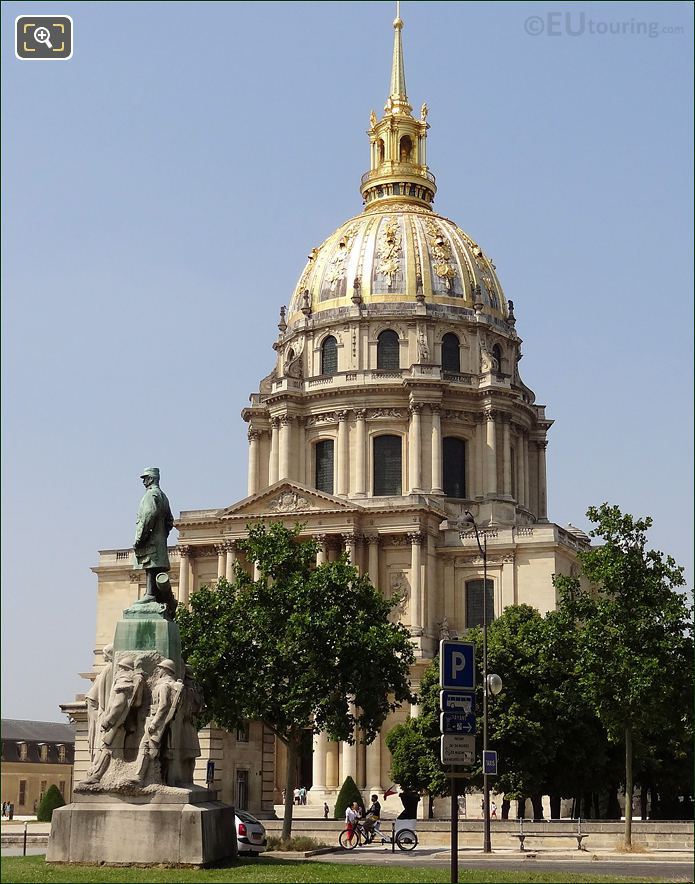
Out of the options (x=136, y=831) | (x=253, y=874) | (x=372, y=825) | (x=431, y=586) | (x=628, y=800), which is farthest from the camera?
(x=431, y=586)

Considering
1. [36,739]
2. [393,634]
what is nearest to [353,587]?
[393,634]

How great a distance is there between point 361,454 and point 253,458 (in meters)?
11.3

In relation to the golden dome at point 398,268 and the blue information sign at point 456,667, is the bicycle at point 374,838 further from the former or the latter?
the golden dome at point 398,268

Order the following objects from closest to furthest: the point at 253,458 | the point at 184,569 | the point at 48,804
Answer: the point at 48,804 < the point at 184,569 < the point at 253,458

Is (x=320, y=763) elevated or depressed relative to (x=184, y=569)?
depressed

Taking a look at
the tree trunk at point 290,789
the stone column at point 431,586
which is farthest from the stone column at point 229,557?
the tree trunk at point 290,789

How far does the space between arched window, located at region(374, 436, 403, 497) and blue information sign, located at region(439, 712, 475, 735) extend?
242ft

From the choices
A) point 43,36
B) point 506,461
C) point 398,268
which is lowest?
point 43,36

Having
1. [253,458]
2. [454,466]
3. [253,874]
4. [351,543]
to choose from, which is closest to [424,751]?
[351,543]

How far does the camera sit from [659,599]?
48.0 meters

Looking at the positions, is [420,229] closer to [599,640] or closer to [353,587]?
[353,587]

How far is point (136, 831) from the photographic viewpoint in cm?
2853

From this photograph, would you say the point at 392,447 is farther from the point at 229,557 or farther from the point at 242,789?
the point at 242,789

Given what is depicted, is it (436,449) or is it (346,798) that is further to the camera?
(436,449)
